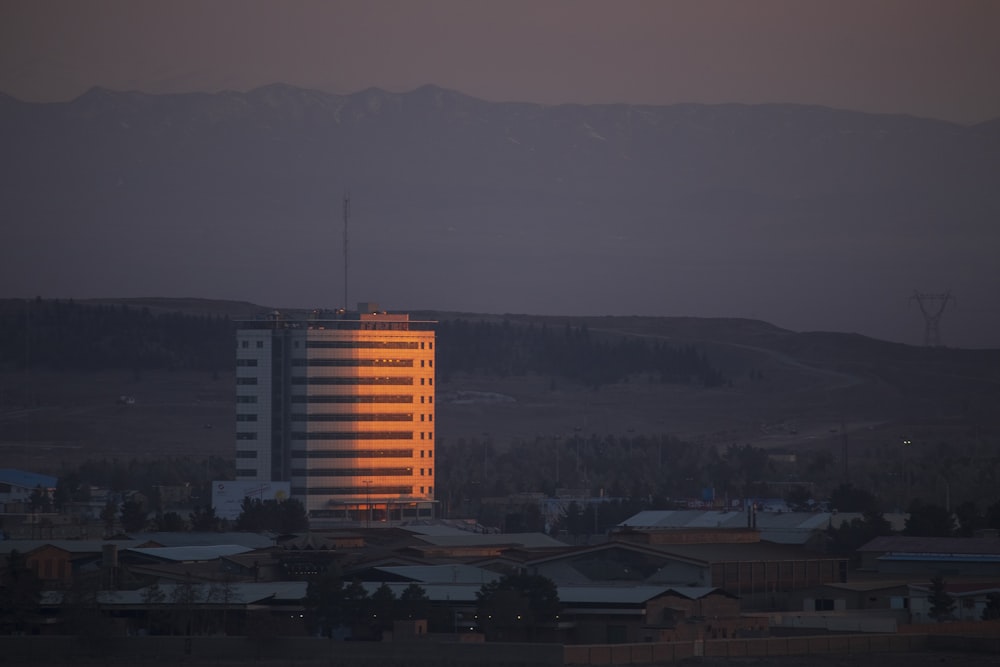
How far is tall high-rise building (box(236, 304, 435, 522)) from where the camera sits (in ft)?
466

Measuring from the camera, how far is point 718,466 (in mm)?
181250

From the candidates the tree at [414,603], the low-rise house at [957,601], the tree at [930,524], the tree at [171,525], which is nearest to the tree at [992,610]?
the low-rise house at [957,601]

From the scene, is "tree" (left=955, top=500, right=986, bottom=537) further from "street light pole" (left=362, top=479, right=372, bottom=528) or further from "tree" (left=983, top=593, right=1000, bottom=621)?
"street light pole" (left=362, top=479, right=372, bottom=528)

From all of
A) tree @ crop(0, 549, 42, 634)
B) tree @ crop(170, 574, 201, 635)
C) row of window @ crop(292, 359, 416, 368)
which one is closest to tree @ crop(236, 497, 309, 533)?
row of window @ crop(292, 359, 416, 368)

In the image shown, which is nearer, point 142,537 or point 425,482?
point 142,537

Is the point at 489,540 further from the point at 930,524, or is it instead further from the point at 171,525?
the point at 930,524

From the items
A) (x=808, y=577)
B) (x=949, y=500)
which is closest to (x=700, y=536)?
(x=808, y=577)

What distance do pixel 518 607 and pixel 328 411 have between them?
74.8 metres

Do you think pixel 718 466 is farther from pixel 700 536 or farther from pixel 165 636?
pixel 165 636

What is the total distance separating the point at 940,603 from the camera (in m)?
77.0

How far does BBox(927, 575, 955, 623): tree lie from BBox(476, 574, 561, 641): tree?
51.8 ft

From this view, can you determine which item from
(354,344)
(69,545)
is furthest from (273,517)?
(69,545)

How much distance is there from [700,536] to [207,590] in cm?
2620

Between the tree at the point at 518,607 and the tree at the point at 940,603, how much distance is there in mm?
15799
